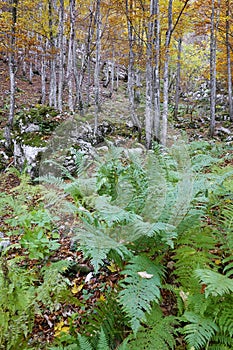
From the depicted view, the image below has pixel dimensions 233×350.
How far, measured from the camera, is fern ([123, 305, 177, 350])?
1.77 meters

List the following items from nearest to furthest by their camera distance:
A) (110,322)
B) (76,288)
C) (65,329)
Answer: (110,322) → (65,329) → (76,288)

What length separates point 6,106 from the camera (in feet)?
49.3

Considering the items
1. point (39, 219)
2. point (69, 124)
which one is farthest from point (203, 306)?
point (69, 124)

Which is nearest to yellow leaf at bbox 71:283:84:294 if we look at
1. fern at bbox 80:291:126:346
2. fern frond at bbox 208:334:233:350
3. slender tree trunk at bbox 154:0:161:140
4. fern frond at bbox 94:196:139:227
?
fern at bbox 80:291:126:346

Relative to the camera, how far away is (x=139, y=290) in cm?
178

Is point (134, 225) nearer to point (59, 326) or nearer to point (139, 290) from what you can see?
point (139, 290)

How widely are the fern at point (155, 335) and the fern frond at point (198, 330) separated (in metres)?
0.14

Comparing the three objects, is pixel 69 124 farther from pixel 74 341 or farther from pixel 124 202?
pixel 74 341

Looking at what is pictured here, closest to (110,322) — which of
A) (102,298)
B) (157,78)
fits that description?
(102,298)

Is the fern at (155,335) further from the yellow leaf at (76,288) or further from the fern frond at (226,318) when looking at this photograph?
the yellow leaf at (76,288)

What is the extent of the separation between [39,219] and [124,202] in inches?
76.7

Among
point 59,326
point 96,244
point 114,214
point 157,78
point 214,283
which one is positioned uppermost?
point 157,78

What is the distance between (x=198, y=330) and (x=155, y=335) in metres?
0.30

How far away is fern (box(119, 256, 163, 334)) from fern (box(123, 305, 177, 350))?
0.08m
